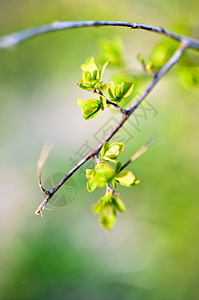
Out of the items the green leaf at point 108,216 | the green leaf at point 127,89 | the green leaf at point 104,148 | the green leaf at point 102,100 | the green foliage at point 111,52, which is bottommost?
the green leaf at point 108,216

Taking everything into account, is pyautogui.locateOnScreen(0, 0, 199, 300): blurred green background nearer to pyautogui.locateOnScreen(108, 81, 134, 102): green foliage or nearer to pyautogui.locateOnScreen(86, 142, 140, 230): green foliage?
pyautogui.locateOnScreen(108, 81, 134, 102): green foliage

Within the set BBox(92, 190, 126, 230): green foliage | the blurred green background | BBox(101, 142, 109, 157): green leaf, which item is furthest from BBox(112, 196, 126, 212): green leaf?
the blurred green background

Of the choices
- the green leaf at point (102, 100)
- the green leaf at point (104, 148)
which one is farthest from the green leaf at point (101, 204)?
the green leaf at point (102, 100)

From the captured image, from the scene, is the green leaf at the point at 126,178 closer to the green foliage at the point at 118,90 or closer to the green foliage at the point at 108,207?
the green foliage at the point at 108,207

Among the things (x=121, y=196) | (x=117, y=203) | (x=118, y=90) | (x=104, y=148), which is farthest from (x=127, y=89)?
(x=121, y=196)

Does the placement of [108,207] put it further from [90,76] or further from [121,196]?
[121,196]

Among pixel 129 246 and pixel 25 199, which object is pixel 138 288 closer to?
pixel 129 246
